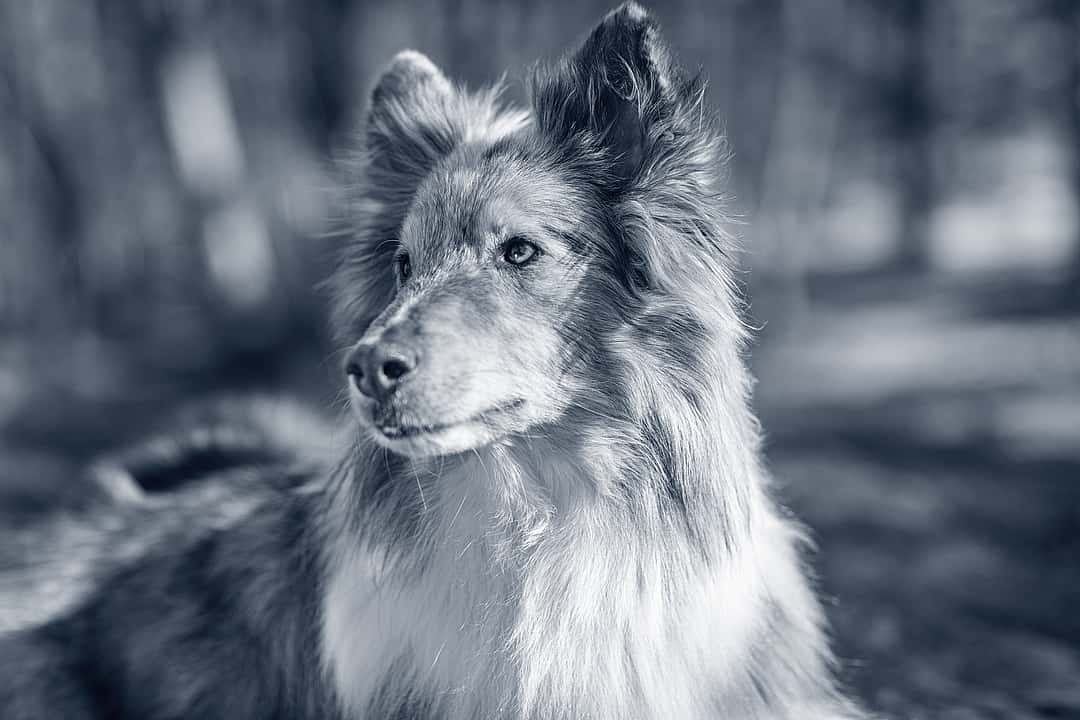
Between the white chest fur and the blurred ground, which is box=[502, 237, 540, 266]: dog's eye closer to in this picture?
the white chest fur

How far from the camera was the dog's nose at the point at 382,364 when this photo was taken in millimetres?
2938

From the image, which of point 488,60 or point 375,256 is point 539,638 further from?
point 488,60

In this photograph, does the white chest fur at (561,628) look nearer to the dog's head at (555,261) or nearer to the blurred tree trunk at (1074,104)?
the dog's head at (555,261)

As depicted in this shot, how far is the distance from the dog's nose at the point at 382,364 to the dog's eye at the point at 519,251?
58 cm

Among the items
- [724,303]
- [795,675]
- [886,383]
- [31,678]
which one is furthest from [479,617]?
[886,383]

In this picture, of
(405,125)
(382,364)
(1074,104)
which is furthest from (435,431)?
(1074,104)

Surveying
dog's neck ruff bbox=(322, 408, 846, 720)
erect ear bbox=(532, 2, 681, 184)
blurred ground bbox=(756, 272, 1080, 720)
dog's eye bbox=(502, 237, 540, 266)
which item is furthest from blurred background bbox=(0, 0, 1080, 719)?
dog's neck ruff bbox=(322, 408, 846, 720)

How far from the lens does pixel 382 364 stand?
9.65ft

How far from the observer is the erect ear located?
10.4 ft

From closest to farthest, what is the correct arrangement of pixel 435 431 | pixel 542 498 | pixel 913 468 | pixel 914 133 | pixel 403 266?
pixel 435 431 < pixel 542 498 < pixel 403 266 < pixel 913 468 < pixel 914 133

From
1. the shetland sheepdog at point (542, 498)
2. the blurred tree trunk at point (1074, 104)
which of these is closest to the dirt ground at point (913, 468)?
the blurred tree trunk at point (1074, 104)

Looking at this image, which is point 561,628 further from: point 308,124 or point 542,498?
point 308,124

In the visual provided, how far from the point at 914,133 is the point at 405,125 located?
77.6ft

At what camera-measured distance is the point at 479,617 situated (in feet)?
A: 10.7
